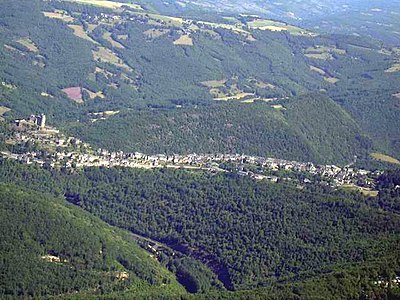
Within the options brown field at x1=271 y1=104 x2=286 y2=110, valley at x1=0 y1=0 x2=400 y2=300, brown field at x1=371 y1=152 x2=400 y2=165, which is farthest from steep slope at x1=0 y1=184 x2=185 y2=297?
brown field at x1=271 y1=104 x2=286 y2=110

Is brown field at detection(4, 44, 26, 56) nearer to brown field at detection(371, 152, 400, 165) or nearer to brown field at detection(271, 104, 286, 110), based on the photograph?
brown field at detection(271, 104, 286, 110)

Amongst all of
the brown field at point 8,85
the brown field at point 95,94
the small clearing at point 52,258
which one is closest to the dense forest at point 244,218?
the small clearing at point 52,258

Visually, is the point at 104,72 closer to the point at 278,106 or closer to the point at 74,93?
the point at 74,93

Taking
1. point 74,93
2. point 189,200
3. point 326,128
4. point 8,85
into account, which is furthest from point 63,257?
point 74,93

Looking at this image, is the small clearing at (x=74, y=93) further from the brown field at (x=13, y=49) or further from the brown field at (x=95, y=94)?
the brown field at (x=13, y=49)

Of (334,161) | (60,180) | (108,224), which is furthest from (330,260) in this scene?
(334,161)

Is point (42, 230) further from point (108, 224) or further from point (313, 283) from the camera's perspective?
point (313, 283)
